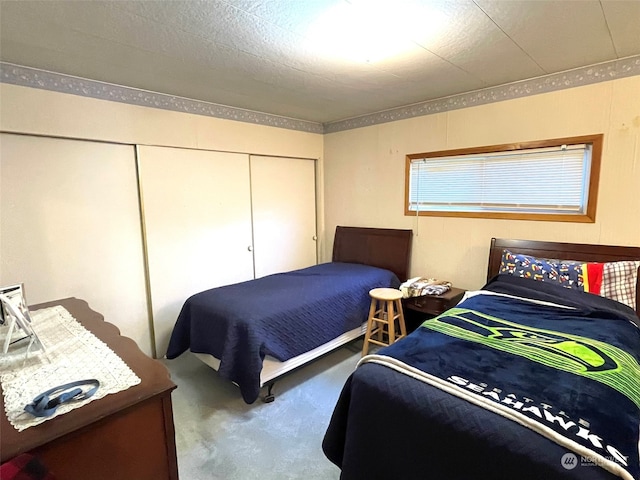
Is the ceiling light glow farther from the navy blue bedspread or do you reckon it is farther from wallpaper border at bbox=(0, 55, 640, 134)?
the navy blue bedspread

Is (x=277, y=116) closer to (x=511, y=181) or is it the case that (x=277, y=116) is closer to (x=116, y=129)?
(x=116, y=129)

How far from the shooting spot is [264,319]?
2.24 metres

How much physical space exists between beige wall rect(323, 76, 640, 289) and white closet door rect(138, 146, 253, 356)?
1262 millimetres

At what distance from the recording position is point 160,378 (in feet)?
3.94

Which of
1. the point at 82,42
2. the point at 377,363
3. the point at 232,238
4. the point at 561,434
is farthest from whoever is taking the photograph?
the point at 232,238

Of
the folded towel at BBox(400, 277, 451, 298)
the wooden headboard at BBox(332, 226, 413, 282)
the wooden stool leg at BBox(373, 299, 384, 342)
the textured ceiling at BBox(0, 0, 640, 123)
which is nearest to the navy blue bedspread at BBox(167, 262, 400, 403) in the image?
the wooden stool leg at BBox(373, 299, 384, 342)

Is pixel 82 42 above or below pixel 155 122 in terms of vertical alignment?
above

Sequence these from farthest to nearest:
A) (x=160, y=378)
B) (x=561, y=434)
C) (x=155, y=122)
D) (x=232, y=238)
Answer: (x=232, y=238)
(x=155, y=122)
(x=160, y=378)
(x=561, y=434)

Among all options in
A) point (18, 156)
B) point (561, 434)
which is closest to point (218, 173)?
point (18, 156)

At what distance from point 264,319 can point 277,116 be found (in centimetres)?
238

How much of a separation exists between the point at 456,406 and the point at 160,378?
3.60 feet

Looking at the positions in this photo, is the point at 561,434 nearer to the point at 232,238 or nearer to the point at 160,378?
the point at 160,378

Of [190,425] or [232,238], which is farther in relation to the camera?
[232,238]

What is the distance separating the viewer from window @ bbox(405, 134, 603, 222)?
8.20 feet
